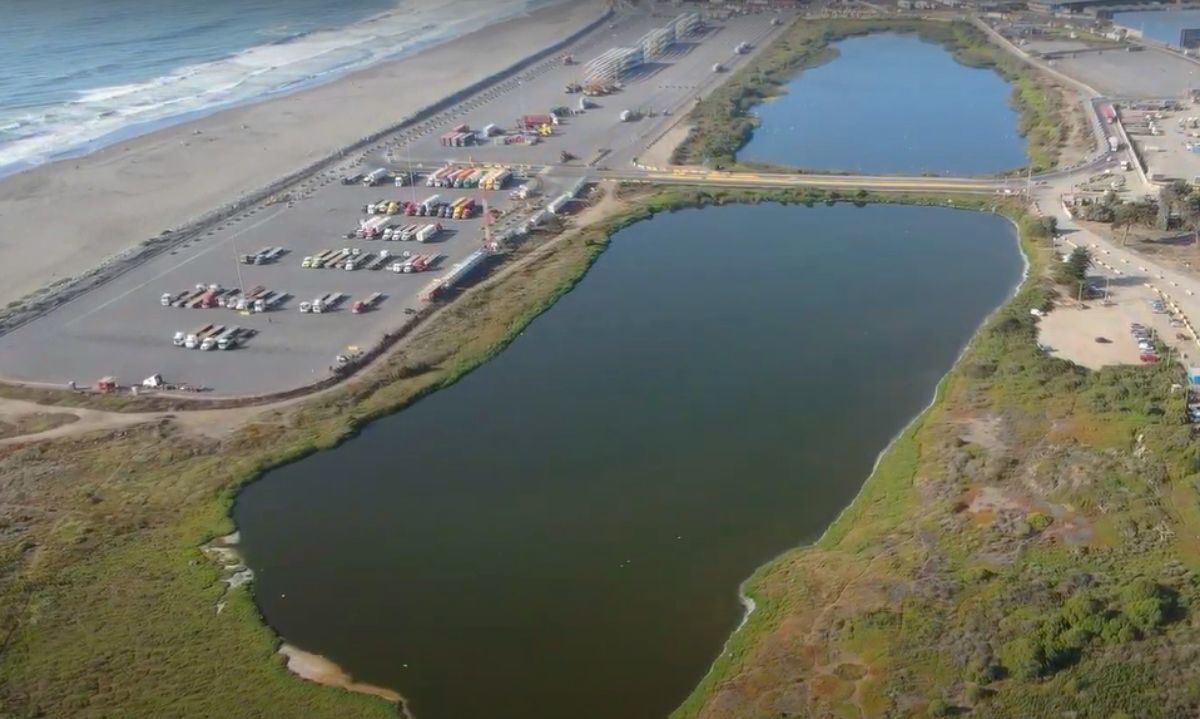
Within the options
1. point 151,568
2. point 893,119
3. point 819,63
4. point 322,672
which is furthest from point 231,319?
point 819,63

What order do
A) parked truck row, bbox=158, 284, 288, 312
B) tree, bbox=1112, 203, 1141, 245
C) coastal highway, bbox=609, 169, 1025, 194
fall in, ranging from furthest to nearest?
coastal highway, bbox=609, 169, 1025, 194, tree, bbox=1112, 203, 1141, 245, parked truck row, bbox=158, 284, 288, 312

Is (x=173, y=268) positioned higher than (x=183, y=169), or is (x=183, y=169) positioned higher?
(x=183, y=169)

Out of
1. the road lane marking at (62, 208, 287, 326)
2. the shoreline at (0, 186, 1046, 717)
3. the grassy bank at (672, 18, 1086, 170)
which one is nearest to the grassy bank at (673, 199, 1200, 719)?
the shoreline at (0, 186, 1046, 717)

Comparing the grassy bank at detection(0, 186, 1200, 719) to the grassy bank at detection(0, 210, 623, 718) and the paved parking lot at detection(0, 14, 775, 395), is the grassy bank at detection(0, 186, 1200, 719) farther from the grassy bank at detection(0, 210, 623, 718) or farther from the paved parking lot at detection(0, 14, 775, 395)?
the paved parking lot at detection(0, 14, 775, 395)

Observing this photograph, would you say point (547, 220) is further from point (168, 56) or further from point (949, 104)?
point (168, 56)

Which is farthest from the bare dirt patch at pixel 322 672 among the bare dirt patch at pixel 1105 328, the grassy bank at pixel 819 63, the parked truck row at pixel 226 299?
the grassy bank at pixel 819 63

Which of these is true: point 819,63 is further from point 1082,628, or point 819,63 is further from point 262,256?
point 1082,628
